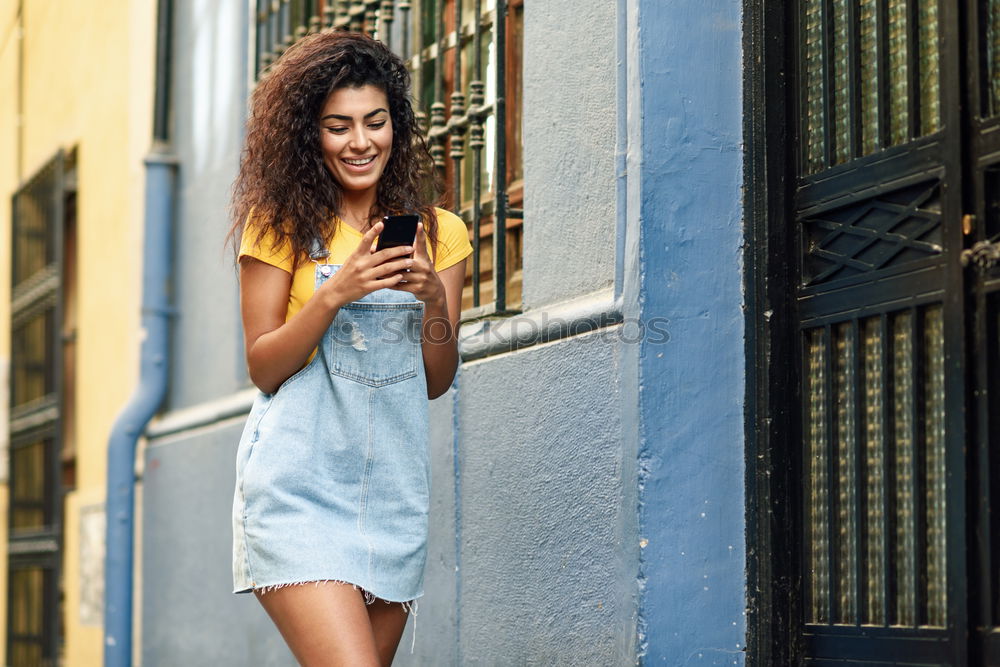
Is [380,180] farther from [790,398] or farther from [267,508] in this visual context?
[790,398]

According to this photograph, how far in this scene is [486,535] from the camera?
14.9 feet

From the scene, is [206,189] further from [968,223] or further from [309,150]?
[968,223]

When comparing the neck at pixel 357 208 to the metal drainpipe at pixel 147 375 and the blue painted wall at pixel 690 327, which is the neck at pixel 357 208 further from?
the metal drainpipe at pixel 147 375

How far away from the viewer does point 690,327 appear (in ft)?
12.2

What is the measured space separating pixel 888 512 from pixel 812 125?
969 millimetres

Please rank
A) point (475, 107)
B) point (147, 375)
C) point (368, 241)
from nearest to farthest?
point (368, 241), point (475, 107), point (147, 375)

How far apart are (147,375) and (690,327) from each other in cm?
503

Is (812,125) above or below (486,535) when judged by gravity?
above

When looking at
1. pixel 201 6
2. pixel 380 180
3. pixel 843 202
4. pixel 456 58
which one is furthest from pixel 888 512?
pixel 201 6

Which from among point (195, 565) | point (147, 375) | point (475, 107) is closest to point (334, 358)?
point (475, 107)

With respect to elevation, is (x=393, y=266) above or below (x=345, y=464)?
above

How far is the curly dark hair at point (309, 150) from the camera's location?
124 inches

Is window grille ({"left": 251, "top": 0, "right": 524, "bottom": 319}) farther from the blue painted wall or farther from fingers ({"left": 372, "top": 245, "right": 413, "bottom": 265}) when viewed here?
fingers ({"left": 372, "top": 245, "right": 413, "bottom": 265})

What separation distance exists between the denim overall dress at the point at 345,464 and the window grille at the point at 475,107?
4.67 feet
